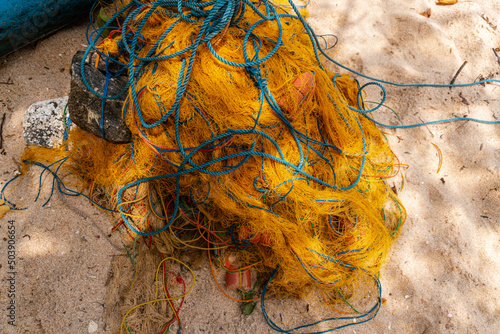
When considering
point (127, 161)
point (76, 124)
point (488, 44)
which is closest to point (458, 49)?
point (488, 44)

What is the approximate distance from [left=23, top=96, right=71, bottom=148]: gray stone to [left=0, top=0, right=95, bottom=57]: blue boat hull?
725mm

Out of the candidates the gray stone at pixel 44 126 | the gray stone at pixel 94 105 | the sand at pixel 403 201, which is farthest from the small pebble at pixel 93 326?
the gray stone at pixel 44 126

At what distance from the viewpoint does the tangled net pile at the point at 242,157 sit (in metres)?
1.96

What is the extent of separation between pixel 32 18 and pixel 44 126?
1.00 metres

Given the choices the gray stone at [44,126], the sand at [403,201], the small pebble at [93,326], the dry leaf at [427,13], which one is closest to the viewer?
the small pebble at [93,326]

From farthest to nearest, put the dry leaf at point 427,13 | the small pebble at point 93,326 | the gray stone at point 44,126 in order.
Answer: the dry leaf at point 427,13 < the gray stone at point 44,126 < the small pebble at point 93,326

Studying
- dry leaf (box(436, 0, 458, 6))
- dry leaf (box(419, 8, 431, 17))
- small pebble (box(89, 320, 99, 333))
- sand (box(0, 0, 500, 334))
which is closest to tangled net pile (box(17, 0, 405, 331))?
sand (box(0, 0, 500, 334))

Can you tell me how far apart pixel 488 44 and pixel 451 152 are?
1475mm

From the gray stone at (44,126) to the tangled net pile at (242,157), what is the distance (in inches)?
3.5

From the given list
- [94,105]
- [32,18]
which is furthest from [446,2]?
[32,18]

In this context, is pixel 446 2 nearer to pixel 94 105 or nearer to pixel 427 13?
pixel 427 13

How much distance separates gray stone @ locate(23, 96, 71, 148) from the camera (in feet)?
7.75

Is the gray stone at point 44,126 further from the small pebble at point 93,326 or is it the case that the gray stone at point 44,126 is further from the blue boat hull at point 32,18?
the small pebble at point 93,326

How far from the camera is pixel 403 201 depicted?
2600 millimetres
